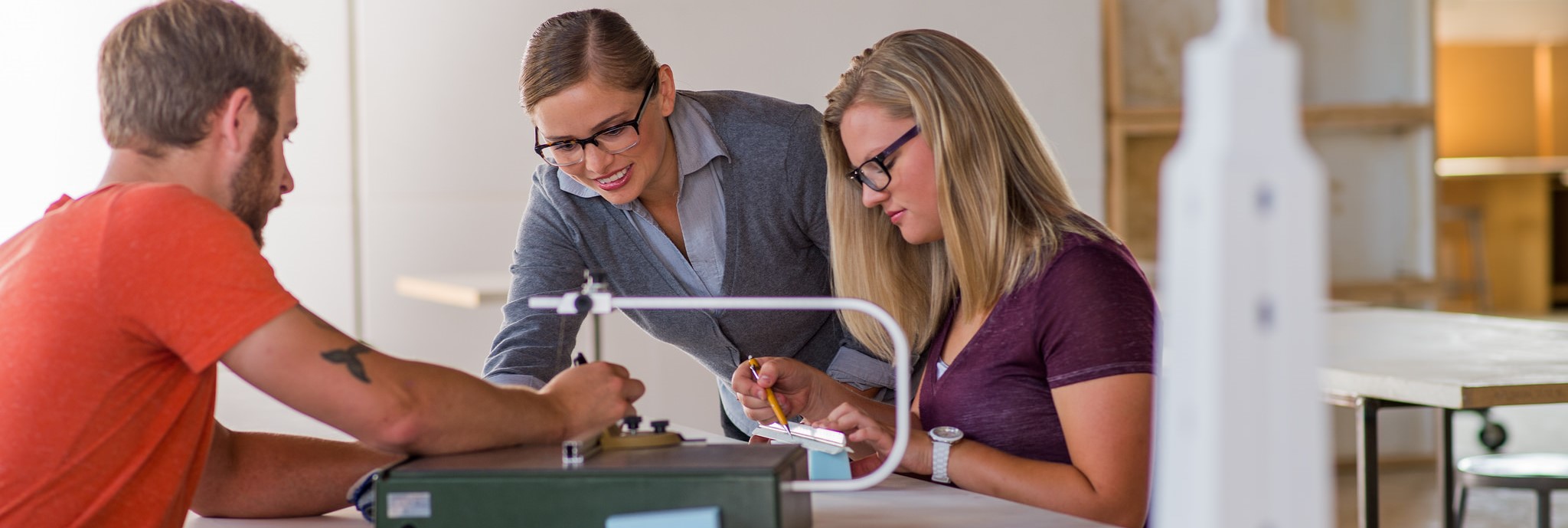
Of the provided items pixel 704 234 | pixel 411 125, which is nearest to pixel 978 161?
pixel 704 234

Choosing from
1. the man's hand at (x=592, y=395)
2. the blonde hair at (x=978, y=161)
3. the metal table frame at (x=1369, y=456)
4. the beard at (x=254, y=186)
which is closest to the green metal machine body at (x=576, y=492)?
the man's hand at (x=592, y=395)

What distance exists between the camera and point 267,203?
1.28 metres

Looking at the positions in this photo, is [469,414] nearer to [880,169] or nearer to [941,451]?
[941,451]

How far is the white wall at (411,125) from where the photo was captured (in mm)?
3938

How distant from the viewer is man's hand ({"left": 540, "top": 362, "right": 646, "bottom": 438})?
129 cm

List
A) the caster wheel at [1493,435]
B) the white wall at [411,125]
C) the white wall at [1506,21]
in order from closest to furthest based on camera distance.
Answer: the caster wheel at [1493,435] → the white wall at [411,125] → the white wall at [1506,21]

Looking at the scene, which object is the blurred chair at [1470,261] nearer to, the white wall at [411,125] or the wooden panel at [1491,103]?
the wooden panel at [1491,103]

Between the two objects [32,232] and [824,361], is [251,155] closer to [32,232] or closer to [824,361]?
[32,232]

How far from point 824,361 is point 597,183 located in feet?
1.67

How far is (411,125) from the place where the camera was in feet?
13.7

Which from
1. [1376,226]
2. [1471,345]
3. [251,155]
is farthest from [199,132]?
[1376,226]

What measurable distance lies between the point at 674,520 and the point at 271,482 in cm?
56

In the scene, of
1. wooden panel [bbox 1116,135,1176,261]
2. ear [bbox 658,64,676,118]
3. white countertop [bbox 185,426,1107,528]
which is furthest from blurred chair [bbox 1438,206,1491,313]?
white countertop [bbox 185,426,1107,528]

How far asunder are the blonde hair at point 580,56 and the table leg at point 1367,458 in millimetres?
1327
